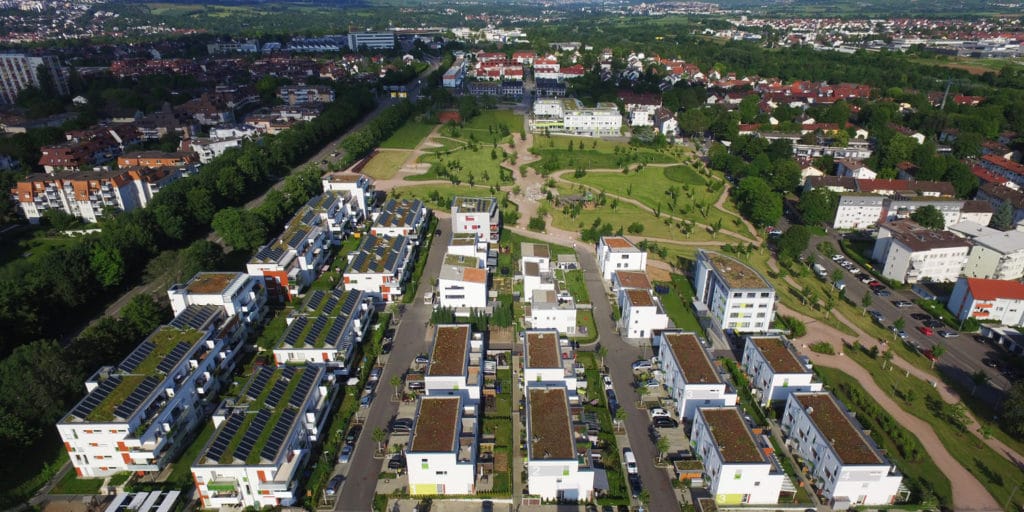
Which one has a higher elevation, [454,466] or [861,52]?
[861,52]

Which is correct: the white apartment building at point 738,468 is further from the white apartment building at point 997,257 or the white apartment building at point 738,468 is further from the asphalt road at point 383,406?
the white apartment building at point 997,257

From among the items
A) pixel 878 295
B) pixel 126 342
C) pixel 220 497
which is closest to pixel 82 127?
pixel 126 342

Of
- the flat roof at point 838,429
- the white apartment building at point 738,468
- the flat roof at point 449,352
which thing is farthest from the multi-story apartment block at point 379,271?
the flat roof at point 838,429

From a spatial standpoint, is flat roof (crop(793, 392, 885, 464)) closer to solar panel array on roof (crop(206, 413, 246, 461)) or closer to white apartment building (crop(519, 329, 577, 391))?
white apartment building (crop(519, 329, 577, 391))

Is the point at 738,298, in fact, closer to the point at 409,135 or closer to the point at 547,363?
the point at 547,363

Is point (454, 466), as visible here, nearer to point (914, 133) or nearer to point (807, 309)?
point (807, 309)

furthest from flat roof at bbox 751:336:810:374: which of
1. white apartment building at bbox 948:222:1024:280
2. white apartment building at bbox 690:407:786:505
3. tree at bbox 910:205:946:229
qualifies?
tree at bbox 910:205:946:229
